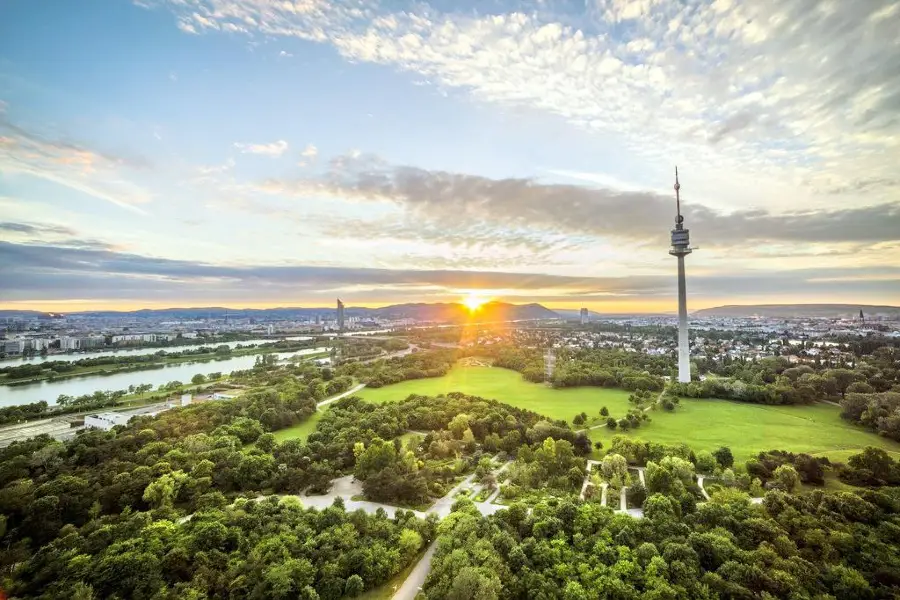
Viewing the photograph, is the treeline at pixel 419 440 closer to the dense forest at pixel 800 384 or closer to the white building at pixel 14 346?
the dense forest at pixel 800 384

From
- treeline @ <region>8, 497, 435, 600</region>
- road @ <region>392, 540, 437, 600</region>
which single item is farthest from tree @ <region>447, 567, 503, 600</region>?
treeline @ <region>8, 497, 435, 600</region>

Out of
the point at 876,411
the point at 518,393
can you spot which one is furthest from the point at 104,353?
the point at 876,411

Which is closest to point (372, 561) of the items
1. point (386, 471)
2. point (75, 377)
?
point (386, 471)

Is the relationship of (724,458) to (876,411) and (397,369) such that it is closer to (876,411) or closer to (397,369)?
(876,411)

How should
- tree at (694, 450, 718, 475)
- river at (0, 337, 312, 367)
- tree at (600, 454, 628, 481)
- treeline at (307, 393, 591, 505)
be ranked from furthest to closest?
1. river at (0, 337, 312, 367)
2. tree at (694, 450, 718, 475)
3. tree at (600, 454, 628, 481)
4. treeline at (307, 393, 591, 505)

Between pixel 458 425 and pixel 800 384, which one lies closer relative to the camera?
pixel 458 425

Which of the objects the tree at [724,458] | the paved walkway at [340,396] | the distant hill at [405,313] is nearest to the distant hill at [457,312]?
the distant hill at [405,313]

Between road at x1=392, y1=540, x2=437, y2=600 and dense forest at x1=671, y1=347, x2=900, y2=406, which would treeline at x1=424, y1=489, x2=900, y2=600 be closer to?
road at x1=392, y1=540, x2=437, y2=600
